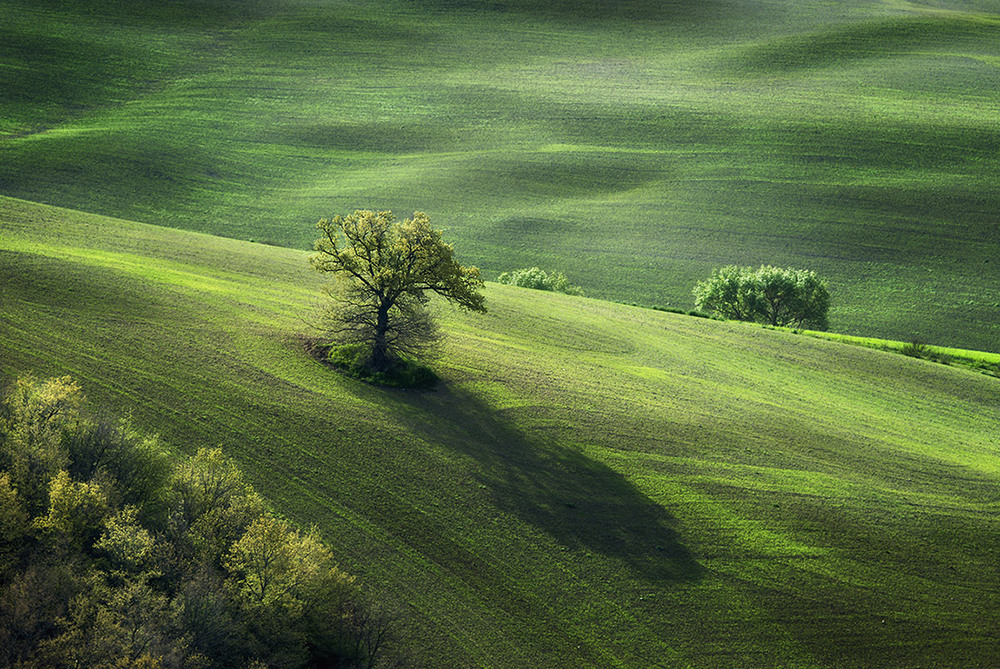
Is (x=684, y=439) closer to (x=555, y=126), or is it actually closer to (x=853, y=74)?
(x=555, y=126)

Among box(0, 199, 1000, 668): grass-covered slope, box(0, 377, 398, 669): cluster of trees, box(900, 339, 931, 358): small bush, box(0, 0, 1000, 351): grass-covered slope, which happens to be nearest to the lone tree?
box(0, 199, 1000, 668): grass-covered slope

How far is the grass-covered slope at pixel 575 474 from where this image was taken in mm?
27047

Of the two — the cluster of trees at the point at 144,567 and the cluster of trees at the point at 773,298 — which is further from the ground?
the cluster of trees at the point at 773,298

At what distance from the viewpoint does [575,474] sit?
33.1 m

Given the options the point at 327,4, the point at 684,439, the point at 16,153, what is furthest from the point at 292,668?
the point at 327,4

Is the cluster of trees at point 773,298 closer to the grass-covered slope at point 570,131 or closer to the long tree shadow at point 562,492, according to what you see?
the grass-covered slope at point 570,131

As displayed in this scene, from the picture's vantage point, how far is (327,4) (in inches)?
5979

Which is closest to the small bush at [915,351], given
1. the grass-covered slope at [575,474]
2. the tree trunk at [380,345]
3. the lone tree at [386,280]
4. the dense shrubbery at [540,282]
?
the grass-covered slope at [575,474]

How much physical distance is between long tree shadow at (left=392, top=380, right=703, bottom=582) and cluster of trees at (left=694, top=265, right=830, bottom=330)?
40.0 metres

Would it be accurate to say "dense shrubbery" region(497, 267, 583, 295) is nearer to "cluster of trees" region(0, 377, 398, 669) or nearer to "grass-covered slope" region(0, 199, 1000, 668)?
"grass-covered slope" region(0, 199, 1000, 668)

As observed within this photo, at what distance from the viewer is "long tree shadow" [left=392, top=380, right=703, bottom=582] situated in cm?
2970

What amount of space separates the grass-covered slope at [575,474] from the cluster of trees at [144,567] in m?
2.98

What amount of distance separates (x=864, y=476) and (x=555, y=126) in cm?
8586

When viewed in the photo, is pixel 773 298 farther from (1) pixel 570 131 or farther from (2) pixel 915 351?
(1) pixel 570 131
